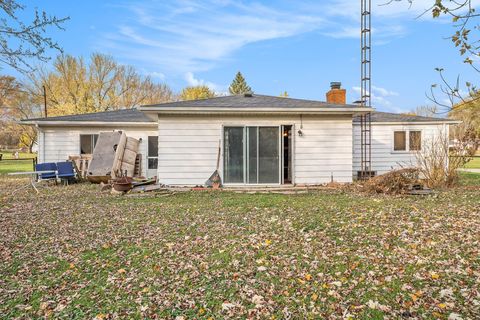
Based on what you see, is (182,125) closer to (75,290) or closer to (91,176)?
(91,176)

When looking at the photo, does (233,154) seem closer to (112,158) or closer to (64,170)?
(112,158)

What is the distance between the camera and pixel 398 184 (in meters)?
8.81

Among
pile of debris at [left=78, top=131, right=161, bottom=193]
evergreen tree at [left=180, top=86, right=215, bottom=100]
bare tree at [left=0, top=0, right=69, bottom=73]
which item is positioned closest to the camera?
bare tree at [left=0, top=0, right=69, bottom=73]

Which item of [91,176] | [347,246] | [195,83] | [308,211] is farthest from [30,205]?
[195,83]

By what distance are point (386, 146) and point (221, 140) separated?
24.4ft

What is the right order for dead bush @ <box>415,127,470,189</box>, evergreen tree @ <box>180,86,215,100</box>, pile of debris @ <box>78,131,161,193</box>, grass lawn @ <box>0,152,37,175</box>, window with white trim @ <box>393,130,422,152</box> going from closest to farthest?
dead bush @ <box>415,127,470,189</box> → pile of debris @ <box>78,131,161,193</box> → window with white trim @ <box>393,130,422,152</box> → grass lawn @ <box>0,152,37,175</box> → evergreen tree @ <box>180,86,215,100</box>

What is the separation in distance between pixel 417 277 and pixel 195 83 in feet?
133

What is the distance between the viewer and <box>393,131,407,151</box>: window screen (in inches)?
547

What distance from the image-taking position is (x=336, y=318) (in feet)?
9.37

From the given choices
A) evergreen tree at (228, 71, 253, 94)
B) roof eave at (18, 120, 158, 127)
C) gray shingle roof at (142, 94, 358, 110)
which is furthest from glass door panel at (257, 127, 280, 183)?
evergreen tree at (228, 71, 253, 94)

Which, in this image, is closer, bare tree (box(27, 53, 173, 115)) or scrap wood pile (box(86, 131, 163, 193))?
scrap wood pile (box(86, 131, 163, 193))

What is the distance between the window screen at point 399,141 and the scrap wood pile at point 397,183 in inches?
200

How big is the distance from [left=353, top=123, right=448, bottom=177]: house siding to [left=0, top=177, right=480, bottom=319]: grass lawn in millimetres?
6711

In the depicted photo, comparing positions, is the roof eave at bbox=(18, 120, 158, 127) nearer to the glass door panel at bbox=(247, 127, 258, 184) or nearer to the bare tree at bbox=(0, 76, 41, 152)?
the glass door panel at bbox=(247, 127, 258, 184)
